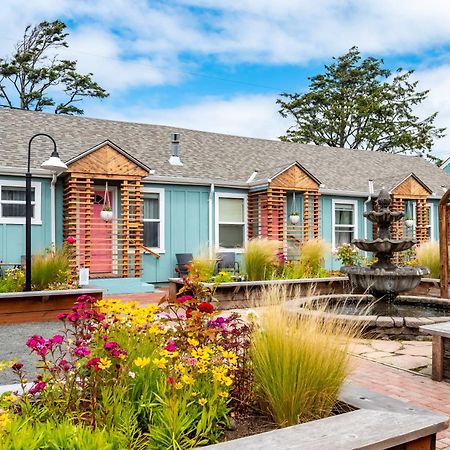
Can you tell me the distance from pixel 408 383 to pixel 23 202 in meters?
9.64

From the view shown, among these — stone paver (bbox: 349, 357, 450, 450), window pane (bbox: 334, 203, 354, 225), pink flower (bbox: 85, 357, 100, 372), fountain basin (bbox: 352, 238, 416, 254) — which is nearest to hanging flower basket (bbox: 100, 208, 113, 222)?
fountain basin (bbox: 352, 238, 416, 254)

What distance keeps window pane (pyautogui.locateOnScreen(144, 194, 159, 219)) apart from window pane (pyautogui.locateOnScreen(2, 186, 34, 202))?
306 centimetres

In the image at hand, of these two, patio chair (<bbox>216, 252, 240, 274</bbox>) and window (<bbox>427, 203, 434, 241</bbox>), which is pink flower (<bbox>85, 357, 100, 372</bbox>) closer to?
patio chair (<bbox>216, 252, 240, 274</bbox>)

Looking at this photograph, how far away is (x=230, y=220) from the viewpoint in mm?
14016

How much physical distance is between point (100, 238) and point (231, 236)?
163 inches

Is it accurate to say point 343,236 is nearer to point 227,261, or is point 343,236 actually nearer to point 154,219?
point 227,261

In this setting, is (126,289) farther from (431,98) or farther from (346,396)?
(431,98)

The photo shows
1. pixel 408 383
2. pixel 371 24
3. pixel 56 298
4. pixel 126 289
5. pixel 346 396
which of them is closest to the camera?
pixel 346 396

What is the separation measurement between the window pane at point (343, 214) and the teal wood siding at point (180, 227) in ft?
16.3

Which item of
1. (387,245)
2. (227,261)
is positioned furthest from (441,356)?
(227,261)

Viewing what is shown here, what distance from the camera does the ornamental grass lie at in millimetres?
2668

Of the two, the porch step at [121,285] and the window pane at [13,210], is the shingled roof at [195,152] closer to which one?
the window pane at [13,210]

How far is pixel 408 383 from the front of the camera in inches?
169


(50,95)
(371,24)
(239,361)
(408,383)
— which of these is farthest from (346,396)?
(50,95)
